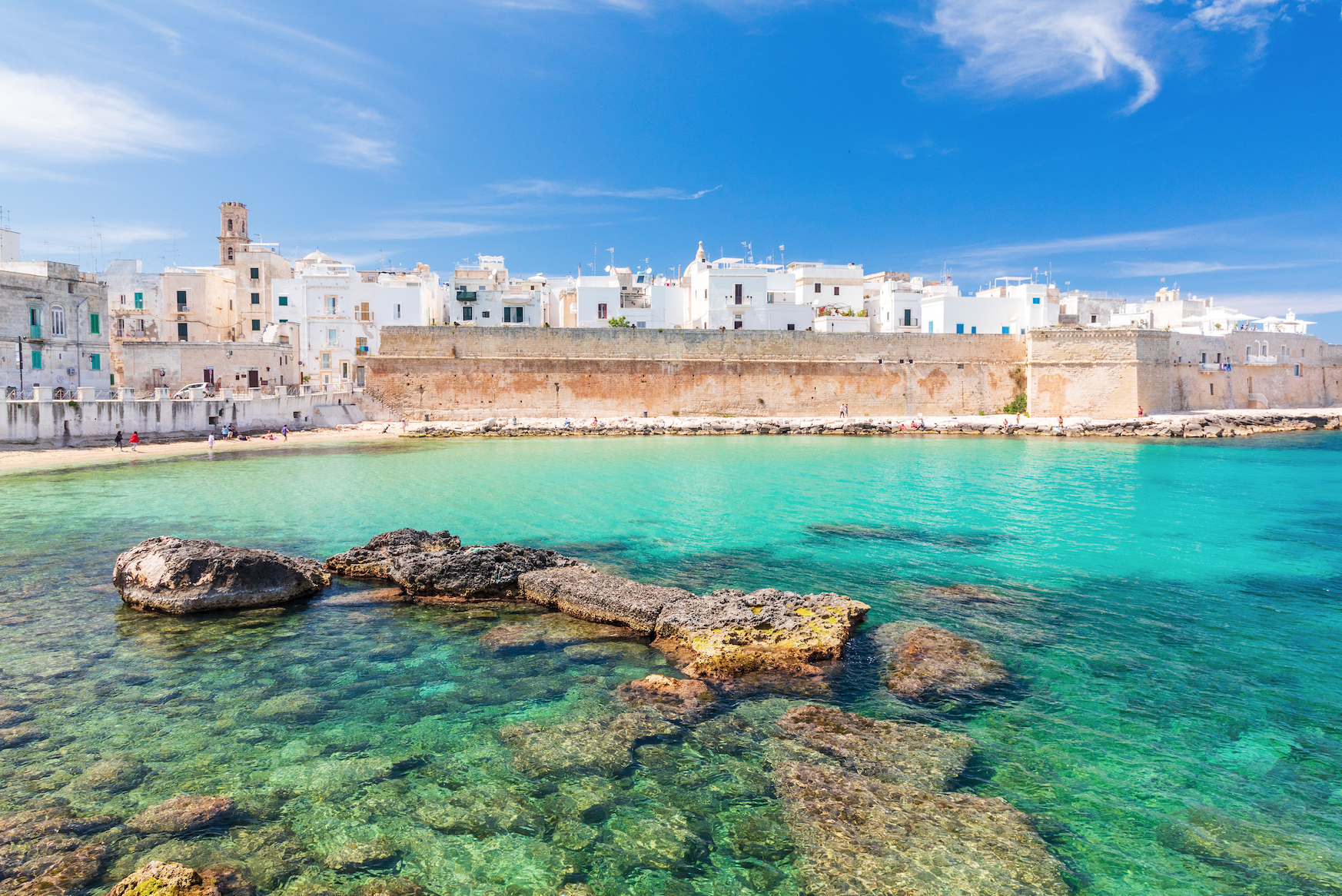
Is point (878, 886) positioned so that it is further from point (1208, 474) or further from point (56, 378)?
point (56, 378)

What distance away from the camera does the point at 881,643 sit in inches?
276

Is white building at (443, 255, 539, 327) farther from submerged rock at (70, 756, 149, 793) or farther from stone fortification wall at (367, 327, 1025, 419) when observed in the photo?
submerged rock at (70, 756, 149, 793)

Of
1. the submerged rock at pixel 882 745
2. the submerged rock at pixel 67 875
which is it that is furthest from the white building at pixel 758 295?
the submerged rock at pixel 67 875

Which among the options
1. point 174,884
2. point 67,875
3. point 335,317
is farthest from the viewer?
point 335,317

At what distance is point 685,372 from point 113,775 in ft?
108

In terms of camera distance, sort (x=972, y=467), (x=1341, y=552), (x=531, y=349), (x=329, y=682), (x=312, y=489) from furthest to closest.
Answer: (x=531, y=349), (x=972, y=467), (x=312, y=489), (x=1341, y=552), (x=329, y=682)

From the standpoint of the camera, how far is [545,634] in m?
7.43

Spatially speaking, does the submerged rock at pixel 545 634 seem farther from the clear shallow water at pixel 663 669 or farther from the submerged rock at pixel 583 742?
the submerged rock at pixel 583 742

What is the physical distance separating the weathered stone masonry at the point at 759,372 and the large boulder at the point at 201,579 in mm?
27465

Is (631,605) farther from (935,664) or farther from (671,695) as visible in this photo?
(935,664)

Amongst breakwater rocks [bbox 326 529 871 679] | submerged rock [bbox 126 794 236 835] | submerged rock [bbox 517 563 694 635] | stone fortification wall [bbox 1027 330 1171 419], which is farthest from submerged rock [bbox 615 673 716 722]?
stone fortification wall [bbox 1027 330 1171 419]

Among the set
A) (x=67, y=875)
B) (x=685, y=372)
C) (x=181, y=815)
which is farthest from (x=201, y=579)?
(x=685, y=372)

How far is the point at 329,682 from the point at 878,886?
14.8 feet

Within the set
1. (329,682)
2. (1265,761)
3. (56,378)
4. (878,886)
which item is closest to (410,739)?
(329,682)
